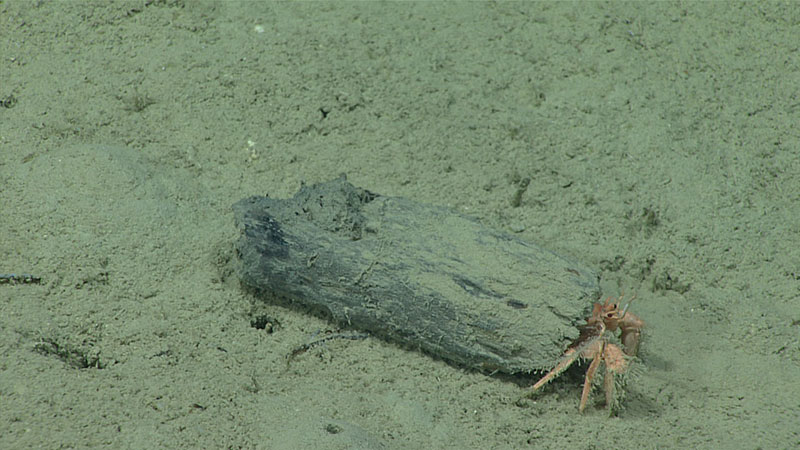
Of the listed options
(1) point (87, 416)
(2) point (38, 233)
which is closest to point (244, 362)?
(1) point (87, 416)

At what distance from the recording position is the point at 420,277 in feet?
10.1

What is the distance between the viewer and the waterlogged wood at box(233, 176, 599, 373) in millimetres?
3020

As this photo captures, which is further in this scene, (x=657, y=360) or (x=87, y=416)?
(x=657, y=360)

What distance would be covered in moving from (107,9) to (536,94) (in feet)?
9.73

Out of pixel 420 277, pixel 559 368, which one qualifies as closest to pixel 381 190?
pixel 420 277

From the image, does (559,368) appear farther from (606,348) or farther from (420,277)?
(420,277)

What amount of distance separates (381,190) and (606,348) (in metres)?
1.55

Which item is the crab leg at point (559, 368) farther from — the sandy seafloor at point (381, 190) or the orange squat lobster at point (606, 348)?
the sandy seafloor at point (381, 190)

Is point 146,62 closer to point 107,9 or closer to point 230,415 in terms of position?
point 107,9

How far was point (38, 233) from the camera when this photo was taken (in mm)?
3369

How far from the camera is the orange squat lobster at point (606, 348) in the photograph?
3.04 m

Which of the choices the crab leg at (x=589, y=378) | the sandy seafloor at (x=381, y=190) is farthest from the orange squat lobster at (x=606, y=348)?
the sandy seafloor at (x=381, y=190)

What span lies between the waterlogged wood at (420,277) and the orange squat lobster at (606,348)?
10cm

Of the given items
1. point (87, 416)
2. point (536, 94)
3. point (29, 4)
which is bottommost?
point (87, 416)
